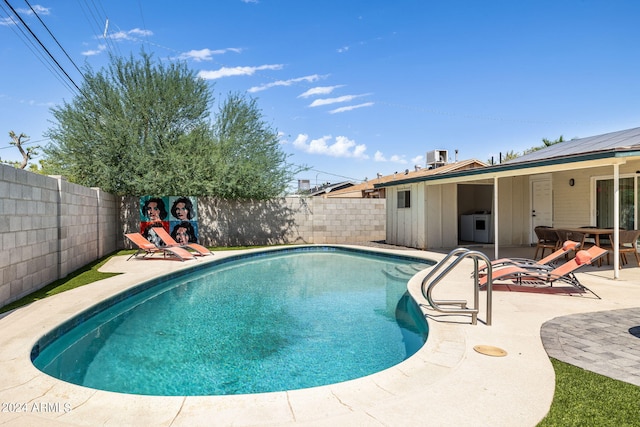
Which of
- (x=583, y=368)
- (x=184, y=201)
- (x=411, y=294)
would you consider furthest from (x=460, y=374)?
(x=184, y=201)

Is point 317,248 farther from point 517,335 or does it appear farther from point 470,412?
point 470,412

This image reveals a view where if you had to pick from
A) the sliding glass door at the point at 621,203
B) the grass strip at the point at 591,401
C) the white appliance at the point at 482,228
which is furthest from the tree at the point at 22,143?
the grass strip at the point at 591,401

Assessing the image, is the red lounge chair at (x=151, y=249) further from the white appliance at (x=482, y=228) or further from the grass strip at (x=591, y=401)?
the white appliance at (x=482, y=228)

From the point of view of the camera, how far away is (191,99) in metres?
14.8

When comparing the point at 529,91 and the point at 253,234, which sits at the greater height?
the point at 529,91

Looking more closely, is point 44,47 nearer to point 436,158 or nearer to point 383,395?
point 383,395

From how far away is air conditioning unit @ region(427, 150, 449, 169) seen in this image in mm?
23391

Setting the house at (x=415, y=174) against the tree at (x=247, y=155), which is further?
the house at (x=415, y=174)

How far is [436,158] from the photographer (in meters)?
23.4

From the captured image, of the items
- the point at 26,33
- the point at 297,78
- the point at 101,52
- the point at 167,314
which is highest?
the point at 297,78

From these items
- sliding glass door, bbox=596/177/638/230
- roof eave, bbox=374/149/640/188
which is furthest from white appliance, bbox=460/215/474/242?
sliding glass door, bbox=596/177/638/230

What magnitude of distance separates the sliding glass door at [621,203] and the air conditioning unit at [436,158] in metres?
12.4

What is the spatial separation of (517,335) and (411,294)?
7.53 feet

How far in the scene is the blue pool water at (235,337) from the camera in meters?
3.93
